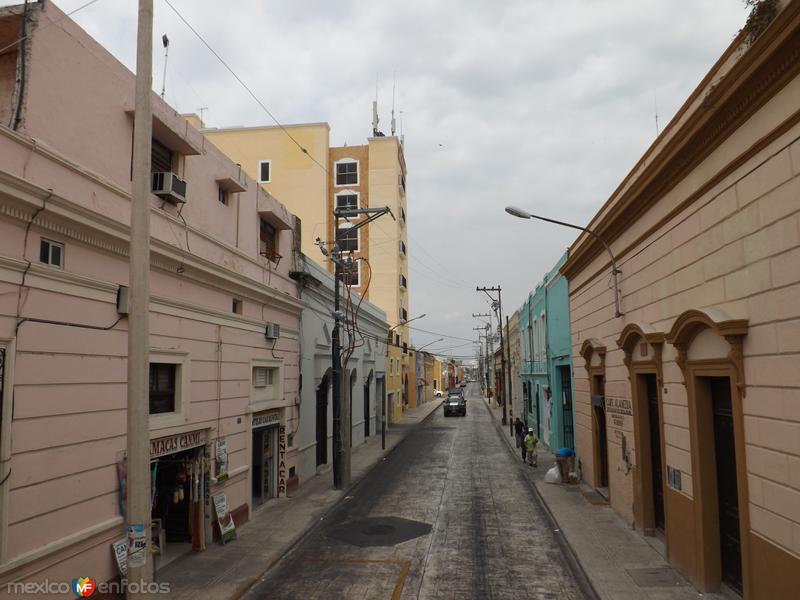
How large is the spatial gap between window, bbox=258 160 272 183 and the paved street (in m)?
23.8

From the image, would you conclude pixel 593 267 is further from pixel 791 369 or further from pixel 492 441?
pixel 492 441

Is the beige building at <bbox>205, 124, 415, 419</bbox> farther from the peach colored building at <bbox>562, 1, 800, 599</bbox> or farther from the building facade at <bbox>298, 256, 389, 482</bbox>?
the peach colored building at <bbox>562, 1, 800, 599</bbox>

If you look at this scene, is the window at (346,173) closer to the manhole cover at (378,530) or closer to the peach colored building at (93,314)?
the peach colored building at (93,314)

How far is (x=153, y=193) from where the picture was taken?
403 inches

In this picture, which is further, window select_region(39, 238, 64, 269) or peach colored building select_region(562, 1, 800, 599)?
window select_region(39, 238, 64, 269)

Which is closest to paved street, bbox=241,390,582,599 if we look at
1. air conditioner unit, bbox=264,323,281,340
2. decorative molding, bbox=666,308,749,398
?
decorative molding, bbox=666,308,749,398

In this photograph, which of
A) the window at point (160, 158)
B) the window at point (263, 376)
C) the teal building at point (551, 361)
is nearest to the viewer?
the window at point (160, 158)

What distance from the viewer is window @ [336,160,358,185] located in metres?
39.7

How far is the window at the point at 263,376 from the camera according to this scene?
14.5 m

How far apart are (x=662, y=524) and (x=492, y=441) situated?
1859cm

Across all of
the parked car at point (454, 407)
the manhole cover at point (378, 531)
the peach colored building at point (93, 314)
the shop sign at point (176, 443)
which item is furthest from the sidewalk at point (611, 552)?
the parked car at point (454, 407)

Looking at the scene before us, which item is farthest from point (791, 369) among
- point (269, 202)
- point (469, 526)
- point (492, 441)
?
point (492, 441)

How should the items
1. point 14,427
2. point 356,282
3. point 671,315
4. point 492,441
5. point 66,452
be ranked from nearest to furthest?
point 14,427, point 66,452, point 671,315, point 492,441, point 356,282

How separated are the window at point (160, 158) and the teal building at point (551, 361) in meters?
12.6
